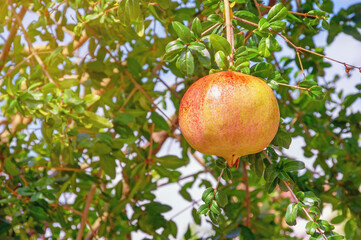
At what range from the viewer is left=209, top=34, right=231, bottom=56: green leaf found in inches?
27.7

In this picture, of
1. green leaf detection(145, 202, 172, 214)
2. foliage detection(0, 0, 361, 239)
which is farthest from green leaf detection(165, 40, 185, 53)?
green leaf detection(145, 202, 172, 214)

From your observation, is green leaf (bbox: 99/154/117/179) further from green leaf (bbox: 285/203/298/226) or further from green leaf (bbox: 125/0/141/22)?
green leaf (bbox: 285/203/298/226)

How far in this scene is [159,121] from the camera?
1411 millimetres

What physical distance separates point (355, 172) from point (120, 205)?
0.83m

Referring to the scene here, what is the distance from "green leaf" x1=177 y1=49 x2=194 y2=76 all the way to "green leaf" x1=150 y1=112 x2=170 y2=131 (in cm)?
66

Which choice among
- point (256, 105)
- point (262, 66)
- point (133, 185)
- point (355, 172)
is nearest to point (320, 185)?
point (355, 172)

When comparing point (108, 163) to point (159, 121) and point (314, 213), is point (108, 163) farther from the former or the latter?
point (314, 213)

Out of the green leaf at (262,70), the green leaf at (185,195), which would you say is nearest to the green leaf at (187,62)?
the green leaf at (262,70)

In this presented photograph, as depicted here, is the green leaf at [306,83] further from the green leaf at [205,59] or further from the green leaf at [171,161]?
the green leaf at [171,161]

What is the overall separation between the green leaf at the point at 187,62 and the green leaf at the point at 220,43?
50 millimetres

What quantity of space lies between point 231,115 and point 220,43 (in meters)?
0.14

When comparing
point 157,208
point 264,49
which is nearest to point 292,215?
point 264,49

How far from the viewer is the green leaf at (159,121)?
141cm

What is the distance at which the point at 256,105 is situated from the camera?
646 mm
